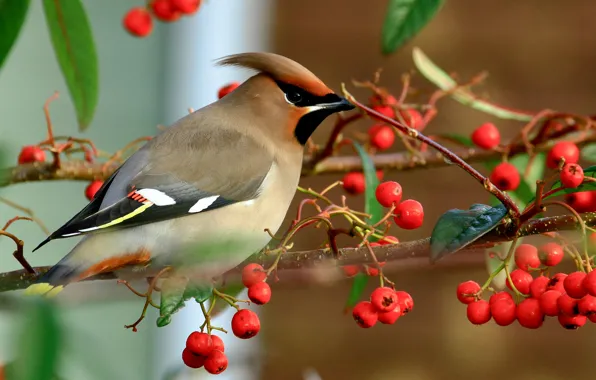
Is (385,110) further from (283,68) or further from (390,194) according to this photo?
(390,194)

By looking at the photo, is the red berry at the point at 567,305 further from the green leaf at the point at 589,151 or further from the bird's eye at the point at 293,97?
the bird's eye at the point at 293,97

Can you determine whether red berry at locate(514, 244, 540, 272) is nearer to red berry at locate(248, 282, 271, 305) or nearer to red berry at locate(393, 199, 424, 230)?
red berry at locate(393, 199, 424, 230)

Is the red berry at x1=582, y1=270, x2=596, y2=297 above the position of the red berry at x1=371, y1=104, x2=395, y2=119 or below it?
above

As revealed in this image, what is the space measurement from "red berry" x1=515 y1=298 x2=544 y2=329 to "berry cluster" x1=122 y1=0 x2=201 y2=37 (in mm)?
951

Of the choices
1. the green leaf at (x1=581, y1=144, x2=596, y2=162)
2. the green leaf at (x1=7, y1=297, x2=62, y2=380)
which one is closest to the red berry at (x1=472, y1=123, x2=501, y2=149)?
the green leaf at (x1=581, y1=144, x2=596, y2=162)

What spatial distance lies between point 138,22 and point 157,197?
0.68 metres

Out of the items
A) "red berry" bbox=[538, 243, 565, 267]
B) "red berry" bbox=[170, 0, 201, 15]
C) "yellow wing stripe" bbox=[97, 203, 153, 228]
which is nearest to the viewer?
"red berry" bbox=[538, 243, 565, 267]

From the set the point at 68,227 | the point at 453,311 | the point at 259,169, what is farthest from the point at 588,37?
the point at 68,227

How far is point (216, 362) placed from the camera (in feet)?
3.52

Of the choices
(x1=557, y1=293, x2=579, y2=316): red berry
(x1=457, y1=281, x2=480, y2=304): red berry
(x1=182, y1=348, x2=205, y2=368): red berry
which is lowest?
(x1=182, y1=348, x2=205, y2=368): red berry

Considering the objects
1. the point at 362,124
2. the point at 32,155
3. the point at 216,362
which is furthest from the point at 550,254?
the point at 362,124

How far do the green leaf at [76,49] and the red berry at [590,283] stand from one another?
686 mm

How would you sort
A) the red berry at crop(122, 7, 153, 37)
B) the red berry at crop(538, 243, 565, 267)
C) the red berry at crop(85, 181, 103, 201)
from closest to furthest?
the red berry at crop(538, 243, 565, 267) → the red berry at crop(85, 181, 103, 201) → the red berry at crop(122, 7, 153, 37)

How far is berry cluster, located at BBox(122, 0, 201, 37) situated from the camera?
5.71ft
